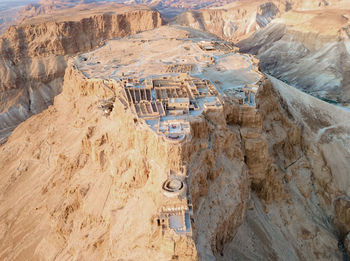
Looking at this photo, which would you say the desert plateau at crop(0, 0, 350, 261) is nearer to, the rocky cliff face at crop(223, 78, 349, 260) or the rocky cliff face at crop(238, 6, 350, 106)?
the rocky cliff face at crop(223, 78, 349, 260)

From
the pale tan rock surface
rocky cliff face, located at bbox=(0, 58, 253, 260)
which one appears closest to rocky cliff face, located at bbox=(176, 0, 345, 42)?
the pale tan rock surface

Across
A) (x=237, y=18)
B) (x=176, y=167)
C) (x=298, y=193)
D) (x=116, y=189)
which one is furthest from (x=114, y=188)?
(x=237, y=18)

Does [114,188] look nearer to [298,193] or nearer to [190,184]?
[190,184]

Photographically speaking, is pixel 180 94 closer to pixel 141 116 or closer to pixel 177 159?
pixel 141 116

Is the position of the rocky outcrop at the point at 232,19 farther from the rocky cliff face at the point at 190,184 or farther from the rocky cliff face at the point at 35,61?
the rocky cliff face at the point at 190,184

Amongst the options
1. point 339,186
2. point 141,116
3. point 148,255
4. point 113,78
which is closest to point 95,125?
point 113,78

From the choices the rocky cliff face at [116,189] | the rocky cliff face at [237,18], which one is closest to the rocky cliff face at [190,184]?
the rocky cliff face at [116,189]
